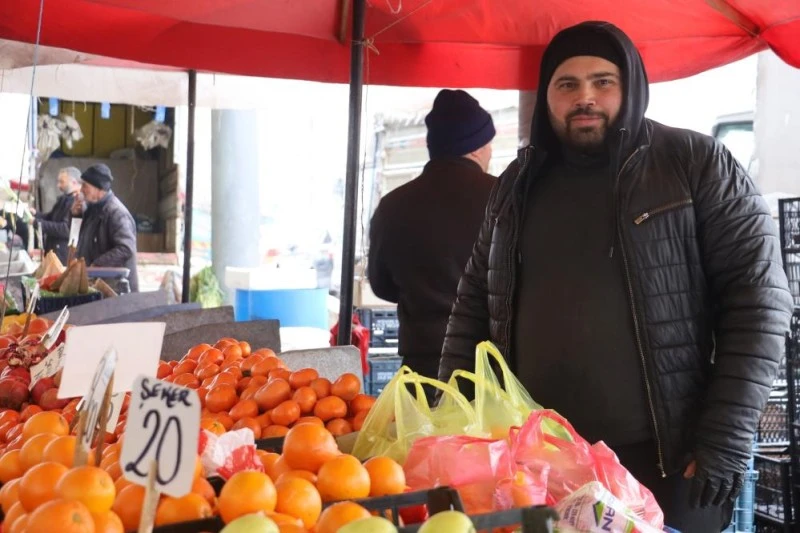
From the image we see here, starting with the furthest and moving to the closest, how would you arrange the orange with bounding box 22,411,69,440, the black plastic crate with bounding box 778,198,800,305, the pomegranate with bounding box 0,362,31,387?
1. the black plastic crate with bounding box 778,198,800,305
2. the pomegranate with bounding box 0,362,31,387
3. the orange with bounding box 22,411,69,440

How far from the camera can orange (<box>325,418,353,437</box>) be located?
1.94 m

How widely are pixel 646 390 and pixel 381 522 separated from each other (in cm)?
132

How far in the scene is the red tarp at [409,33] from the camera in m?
3.53

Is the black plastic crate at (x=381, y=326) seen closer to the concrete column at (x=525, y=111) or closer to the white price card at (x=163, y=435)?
the concrete column at (x=525, y=111)

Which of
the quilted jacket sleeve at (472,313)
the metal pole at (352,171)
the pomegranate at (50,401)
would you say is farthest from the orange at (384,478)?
the metal pole at (352,171)

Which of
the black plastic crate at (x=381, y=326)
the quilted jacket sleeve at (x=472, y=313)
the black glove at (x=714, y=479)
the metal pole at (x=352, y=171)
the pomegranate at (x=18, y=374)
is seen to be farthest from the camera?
the black plastic crate at (x=381, y=326)

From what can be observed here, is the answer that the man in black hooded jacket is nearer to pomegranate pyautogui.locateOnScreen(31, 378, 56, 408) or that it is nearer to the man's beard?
the man's beard

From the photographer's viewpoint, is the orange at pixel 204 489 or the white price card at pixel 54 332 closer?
the orange at pixel 204 489

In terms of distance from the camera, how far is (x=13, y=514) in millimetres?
1201

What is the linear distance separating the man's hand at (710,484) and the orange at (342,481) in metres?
1.10

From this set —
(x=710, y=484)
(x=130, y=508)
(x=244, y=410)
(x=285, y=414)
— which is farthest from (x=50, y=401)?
(x=710, y=484)

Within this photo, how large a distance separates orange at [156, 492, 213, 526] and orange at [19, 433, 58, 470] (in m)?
0.36

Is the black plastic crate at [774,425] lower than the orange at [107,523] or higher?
lower

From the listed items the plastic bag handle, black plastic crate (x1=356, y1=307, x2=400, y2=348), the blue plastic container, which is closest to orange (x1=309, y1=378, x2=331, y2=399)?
the plastic bag handle
